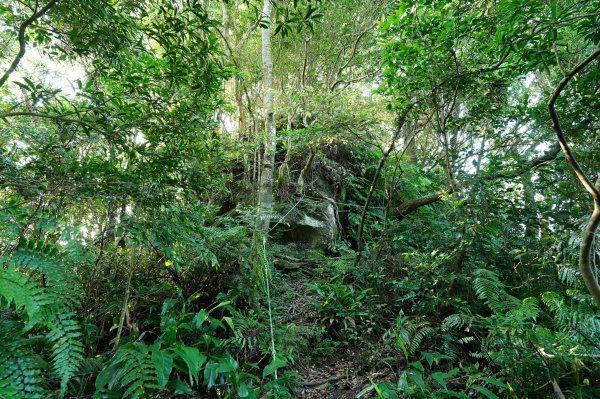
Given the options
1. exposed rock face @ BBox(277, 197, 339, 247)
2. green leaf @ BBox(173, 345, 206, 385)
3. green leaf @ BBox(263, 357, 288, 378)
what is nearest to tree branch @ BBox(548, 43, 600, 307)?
green leaf @ BBox(263, 357, 288, 378)

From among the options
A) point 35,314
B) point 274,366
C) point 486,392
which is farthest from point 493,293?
point 35,314

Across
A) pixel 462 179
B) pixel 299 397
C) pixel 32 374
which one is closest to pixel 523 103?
pixel 462 179

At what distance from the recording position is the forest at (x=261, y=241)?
7.11ft

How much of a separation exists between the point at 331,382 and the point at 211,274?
68.6 inches

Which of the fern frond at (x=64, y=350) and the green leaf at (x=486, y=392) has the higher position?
the fern frond at (x=64, y=350)

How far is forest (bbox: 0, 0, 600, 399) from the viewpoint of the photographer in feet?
7.11

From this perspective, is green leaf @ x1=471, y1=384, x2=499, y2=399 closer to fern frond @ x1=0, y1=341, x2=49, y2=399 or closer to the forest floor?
the forest floor

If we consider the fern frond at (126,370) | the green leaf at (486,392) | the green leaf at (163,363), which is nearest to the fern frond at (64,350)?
the fern frond at (126,370)

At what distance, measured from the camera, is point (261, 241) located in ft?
14.7

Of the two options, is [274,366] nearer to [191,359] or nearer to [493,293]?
[191,359]

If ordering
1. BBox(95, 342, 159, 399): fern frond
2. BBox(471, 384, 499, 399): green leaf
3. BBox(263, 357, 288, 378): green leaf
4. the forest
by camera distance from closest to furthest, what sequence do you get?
BBox(95, 342, 159, 399): fern frond, the forest, BBox(471, 384, 499, 399): green leaf, BBox(263, 357, 288, 378): green leaf

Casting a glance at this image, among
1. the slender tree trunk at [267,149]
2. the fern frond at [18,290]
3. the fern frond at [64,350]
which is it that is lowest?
the fern frond at [64,350]

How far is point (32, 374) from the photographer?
175cm

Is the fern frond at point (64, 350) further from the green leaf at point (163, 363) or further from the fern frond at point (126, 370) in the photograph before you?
the green leaf at point (163, 363)
